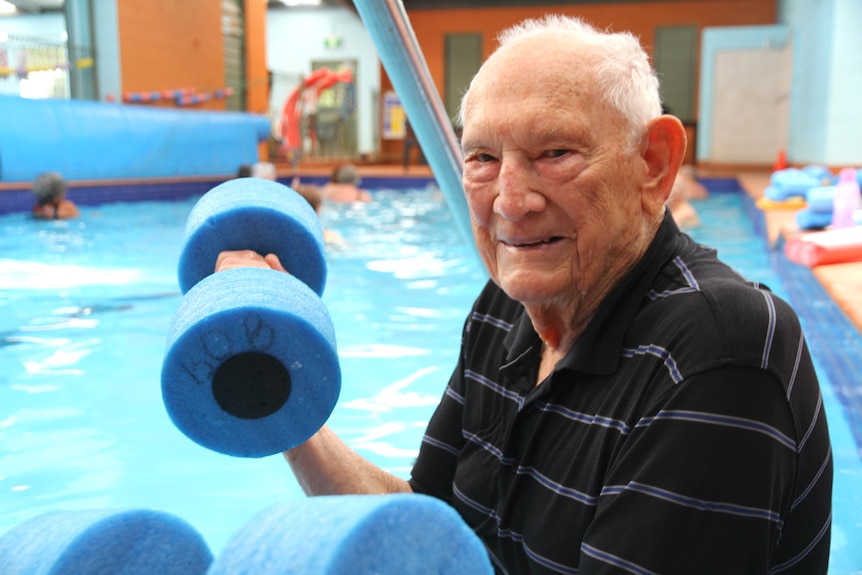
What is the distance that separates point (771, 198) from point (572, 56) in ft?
20.6

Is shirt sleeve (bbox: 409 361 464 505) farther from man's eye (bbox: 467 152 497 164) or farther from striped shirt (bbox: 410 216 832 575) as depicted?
man's eye (bbox: 467 152 497 164)

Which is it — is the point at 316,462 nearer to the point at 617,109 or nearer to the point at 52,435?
the point at 617,109

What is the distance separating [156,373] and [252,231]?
2.65m

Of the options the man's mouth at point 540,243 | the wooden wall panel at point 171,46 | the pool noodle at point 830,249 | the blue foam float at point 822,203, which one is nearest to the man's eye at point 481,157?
the man's mouth at point 540,243

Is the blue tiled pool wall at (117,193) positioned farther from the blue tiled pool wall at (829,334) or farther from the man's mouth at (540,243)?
the man's mouth at (540,243)

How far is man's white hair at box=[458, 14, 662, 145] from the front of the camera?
117cm

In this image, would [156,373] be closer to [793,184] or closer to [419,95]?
[419,95]

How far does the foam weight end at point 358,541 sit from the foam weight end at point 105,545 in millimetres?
146

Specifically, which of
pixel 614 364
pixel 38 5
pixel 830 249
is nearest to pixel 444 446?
pixel 614 364

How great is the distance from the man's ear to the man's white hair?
21mm

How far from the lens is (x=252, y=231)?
1340 mm

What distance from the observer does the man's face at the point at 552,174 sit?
46.3 inches

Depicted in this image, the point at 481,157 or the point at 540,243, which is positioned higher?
the point at 481,157

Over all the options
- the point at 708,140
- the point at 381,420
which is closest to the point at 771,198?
the point at 381,420
